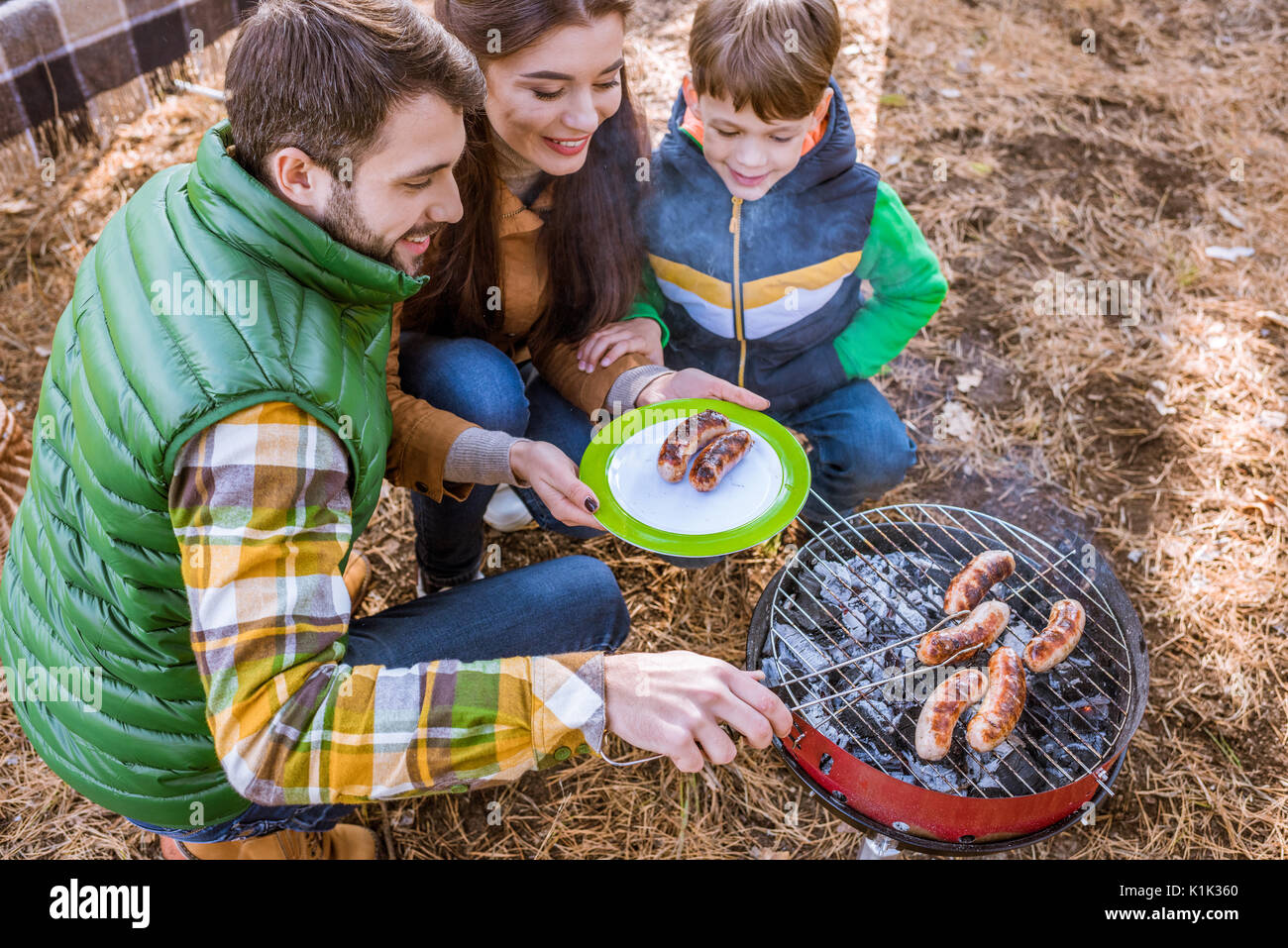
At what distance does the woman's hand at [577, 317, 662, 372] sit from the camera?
120 inches

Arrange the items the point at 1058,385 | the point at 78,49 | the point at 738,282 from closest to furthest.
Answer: the point at 738,282, the point at 78,49, the point at 1058,385

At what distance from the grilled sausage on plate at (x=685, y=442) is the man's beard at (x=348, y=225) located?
1.07 meters

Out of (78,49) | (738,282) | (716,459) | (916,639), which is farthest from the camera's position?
(78,49)

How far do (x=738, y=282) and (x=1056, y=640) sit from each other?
1542 millimetres

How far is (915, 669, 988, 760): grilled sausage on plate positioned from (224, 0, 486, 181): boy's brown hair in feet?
6.09

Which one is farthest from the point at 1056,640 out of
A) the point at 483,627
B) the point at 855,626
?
the point at 483,627

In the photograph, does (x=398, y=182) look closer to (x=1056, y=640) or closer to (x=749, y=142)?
(x=749, y=142)

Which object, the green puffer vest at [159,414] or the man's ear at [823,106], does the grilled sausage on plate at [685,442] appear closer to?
the green puffer vest at [159,414]

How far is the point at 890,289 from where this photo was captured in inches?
125

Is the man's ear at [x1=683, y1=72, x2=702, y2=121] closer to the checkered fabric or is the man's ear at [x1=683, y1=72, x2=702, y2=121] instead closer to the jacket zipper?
the jacket zipper

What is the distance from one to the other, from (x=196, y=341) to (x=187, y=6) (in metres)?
3.60

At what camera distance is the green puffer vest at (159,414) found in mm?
1617

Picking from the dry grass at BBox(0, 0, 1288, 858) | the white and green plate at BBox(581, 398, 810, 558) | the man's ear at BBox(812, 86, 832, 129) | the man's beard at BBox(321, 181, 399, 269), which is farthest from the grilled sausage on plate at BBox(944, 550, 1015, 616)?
the man's beard at BBox(321, 181, 399, 269)
